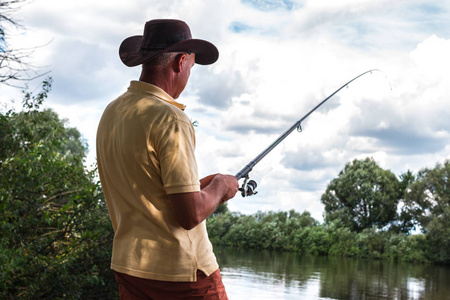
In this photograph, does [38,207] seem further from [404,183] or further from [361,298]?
[404,183]

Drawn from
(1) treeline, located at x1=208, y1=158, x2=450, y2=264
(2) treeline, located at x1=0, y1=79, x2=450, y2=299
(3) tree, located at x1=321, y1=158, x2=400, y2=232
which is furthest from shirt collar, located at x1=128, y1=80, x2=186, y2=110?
(3) tree, located at x1=321, y1=158, x2=400, y2=232

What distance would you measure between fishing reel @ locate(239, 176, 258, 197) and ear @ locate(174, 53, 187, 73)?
83 centimetres

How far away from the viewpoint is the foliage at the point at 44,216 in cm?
630

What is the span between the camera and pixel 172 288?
6.31 ft

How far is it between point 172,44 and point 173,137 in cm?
43

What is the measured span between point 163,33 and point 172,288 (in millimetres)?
920

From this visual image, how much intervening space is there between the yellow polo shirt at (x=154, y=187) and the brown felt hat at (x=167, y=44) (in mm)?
207

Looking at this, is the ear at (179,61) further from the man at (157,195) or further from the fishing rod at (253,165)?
the fishing rod at (253,165)

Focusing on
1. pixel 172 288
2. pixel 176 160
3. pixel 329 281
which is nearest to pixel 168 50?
pixel 176 160

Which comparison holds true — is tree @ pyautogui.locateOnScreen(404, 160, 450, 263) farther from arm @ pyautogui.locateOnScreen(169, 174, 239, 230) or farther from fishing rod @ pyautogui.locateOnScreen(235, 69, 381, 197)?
arm @ pyautogui.locateOnScreen(169, 174, 239, 230)

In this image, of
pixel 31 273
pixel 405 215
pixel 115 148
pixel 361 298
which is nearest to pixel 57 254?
pixel 31 273

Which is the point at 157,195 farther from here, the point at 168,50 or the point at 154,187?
the point at 168,50

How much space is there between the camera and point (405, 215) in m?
40.4

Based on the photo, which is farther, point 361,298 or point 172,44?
point 361,298
